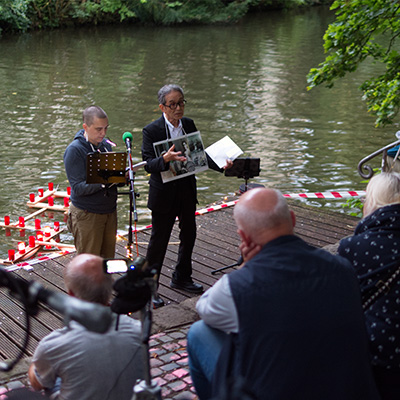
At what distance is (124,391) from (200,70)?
22.4 meters

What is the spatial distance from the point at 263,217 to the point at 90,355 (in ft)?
3.15

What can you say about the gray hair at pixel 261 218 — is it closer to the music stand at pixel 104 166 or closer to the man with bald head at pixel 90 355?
the man with bald head at pixel 90 355

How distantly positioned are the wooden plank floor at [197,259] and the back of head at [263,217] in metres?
2.62

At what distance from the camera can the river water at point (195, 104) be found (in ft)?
41.4

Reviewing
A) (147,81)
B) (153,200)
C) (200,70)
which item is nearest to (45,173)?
(153,200)

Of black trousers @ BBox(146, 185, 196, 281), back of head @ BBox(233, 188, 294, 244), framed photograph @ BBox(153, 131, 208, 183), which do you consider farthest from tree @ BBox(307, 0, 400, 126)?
back of head @ BBox(233, 188, 294, 244)

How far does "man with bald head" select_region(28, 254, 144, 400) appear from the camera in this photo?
2.86 meters

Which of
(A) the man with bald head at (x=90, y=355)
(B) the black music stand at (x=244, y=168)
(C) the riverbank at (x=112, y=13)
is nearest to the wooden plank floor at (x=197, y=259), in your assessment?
(B) the black music stand at (x=244, y=168)

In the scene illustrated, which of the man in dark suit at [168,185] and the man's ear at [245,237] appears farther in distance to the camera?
the man in dark suit at [168,185]

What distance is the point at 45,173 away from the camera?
1275 cm

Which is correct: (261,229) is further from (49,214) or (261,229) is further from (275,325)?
(49,214)

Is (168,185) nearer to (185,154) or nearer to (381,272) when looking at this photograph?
(185,154)

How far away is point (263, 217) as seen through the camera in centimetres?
287

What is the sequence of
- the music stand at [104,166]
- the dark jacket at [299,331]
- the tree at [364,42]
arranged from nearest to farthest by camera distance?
1. the dark jacket at [299,331]
2. the music stand at [104,166]
3. the tree at [364,42]
